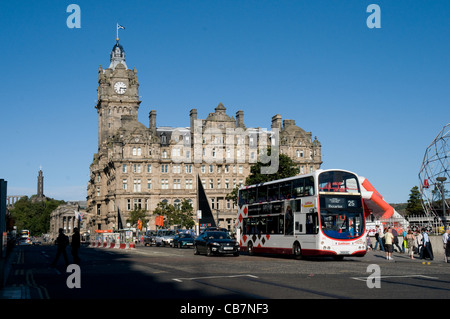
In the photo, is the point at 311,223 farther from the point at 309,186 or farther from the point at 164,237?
the point at 164,237

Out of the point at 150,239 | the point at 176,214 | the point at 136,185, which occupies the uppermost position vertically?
the point at 136,185

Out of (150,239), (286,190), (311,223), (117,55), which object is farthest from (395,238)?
(117,55)

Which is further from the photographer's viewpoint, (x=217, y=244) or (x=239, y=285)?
(x=217, y=244)

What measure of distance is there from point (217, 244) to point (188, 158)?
244 feet

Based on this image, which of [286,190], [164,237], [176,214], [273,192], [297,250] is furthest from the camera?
[176,214]

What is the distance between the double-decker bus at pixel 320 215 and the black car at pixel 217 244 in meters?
3.13

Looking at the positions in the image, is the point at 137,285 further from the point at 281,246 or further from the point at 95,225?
the point at 95,225

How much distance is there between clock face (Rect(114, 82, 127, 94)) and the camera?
12525cm

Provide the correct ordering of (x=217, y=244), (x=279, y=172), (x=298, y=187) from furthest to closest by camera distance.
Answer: (x=279, y=172) < (x=217, y=244) < (x=298, y=187)

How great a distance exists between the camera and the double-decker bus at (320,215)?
94.4 feet

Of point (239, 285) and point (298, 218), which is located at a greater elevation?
point (298, 218)

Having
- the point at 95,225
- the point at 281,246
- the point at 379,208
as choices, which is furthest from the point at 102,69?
the point at 281,246

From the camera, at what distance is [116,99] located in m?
124

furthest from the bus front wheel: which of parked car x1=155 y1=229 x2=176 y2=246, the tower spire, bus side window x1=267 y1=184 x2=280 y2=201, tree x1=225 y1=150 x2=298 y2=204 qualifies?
the tower spire
